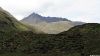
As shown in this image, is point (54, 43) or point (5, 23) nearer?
point (54, 43)

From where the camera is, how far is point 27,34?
37000 mm

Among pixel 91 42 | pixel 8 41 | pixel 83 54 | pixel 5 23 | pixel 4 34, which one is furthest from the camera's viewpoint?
pixel 5 23

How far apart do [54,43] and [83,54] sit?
16.8 feet

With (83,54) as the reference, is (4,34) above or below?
above

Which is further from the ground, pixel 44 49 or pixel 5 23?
pixel 5 23

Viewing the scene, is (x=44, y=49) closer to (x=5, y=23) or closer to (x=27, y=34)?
(x=27, y=34)

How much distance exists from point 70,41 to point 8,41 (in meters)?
8.86

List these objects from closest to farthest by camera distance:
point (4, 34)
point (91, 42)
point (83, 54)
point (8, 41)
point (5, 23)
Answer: point (83, 54)
point (91, 42)
point (8, 41)
point (4, 34)
point (5, 23)

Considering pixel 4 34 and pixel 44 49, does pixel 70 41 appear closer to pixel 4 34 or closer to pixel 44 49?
pixel 44 49

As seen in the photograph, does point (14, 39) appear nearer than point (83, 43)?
No

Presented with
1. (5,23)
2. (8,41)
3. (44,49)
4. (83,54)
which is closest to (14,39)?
(8,41)

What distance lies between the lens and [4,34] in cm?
3859

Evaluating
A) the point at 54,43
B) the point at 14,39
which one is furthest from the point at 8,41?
the point at 54,43

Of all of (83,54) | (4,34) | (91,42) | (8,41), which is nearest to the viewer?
(83,54)
